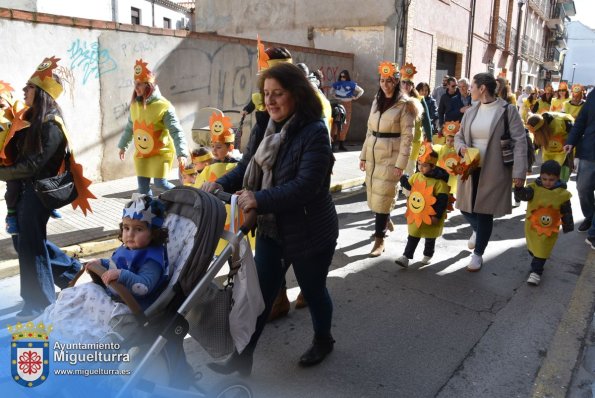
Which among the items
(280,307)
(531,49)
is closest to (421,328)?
(280,307)

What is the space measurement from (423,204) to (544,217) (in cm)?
110

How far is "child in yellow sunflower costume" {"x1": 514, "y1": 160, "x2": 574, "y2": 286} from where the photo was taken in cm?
452

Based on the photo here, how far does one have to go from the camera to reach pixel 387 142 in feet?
16.5

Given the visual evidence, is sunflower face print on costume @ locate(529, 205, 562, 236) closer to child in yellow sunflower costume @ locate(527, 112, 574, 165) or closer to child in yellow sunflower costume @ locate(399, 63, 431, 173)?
child in yellow sunflower costume @ locate(399, 63, 431, 173)

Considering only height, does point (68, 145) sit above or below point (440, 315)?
above

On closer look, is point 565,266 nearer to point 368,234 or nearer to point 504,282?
point 504,282

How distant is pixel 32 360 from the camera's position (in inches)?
78.6

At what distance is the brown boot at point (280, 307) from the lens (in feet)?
12.2

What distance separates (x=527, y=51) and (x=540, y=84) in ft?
37.5

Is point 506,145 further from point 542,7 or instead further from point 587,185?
point 542,7

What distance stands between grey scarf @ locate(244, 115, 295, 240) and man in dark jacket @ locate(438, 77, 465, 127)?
7533 mm

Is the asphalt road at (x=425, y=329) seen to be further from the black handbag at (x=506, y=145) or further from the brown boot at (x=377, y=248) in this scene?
the black handbag at (x=506, y=145)

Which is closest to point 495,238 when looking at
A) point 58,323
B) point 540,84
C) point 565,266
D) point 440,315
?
point 565,266

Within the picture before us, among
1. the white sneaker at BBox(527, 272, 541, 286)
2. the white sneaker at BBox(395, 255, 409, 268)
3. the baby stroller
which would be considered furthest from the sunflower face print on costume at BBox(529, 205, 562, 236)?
the baby stroller
